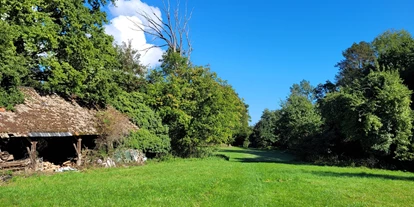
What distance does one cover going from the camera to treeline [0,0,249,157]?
2073cm

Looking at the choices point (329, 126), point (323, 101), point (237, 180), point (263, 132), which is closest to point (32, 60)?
point (237, 180)

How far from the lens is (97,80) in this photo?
25.6 metres

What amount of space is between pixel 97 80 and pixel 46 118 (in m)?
6.80

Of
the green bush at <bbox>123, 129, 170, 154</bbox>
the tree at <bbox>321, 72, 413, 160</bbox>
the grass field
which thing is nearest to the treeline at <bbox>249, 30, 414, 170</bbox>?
the tree at <bbox>321, 72, 413, 160</bbox>

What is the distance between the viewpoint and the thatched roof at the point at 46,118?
1695cm

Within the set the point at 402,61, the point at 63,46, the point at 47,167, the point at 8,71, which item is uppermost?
the point at 402,61

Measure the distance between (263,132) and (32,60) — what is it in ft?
174

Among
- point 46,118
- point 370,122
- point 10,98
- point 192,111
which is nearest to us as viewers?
point 10,98

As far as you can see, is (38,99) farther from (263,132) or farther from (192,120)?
(263,132)

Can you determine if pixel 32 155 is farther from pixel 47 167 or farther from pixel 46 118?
pixel 46 118

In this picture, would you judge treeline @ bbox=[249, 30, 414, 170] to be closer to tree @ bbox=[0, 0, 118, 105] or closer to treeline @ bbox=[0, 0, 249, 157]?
treeline @ bbox=[0, 0, 249, 157]

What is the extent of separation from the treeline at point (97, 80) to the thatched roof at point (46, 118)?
2.85ft

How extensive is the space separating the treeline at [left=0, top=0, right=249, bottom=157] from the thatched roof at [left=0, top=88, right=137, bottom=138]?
2.85 ft

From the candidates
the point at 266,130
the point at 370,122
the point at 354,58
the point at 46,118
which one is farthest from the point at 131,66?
the point at 354,58
